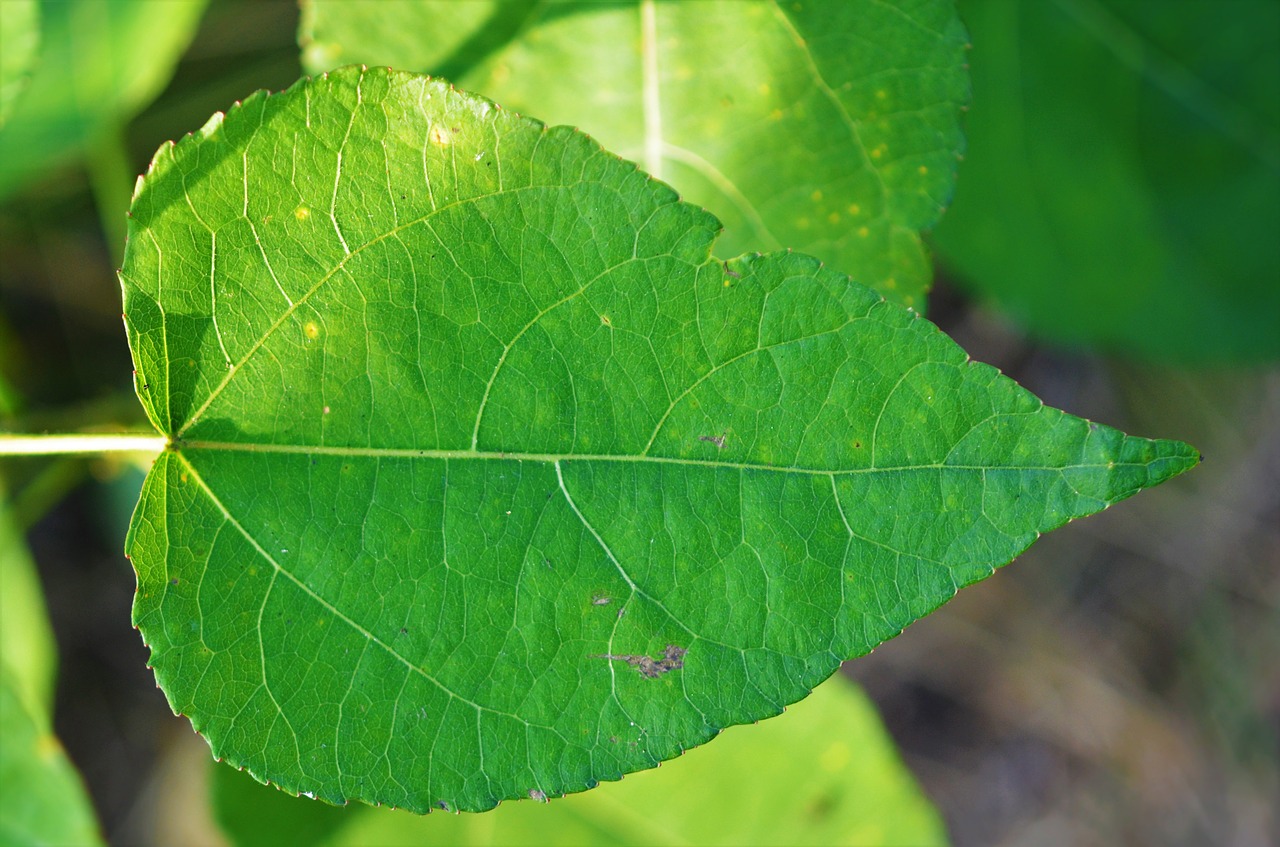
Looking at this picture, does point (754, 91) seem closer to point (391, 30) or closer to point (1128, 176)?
point (391, 30)

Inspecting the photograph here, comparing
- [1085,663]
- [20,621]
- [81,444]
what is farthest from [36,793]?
[1085,663]

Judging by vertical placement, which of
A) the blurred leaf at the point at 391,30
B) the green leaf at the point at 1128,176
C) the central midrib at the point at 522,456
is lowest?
the green leaf at the point at 1128,176

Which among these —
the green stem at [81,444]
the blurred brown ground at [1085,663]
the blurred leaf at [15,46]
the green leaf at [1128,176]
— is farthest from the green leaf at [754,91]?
the blurred brown ground at [1085,663]

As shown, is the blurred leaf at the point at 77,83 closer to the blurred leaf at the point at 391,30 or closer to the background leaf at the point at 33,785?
the blurred leaf at the point at 391,30

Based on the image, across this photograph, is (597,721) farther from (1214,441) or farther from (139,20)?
(1214,441)

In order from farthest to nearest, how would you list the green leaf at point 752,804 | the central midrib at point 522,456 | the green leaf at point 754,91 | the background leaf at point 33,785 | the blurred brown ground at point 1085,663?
1. the blurred brown ground at point 1085,663
2. the green leaf at point 752,804
3. the background leaf at point 33,785
4. the green leaf at point 754,91
5. the central midrib at point 522,456

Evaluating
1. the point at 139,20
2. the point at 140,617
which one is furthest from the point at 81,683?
the point at 140,617

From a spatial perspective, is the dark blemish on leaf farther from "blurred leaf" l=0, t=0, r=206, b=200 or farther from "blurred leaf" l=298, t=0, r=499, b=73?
"blurred leaf" l=0, t=0, r=206, b=200
